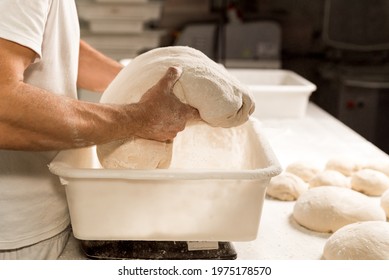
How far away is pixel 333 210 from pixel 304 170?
0.29m

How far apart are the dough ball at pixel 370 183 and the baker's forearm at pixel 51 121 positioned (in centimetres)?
68

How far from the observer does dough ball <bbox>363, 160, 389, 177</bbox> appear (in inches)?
54.2

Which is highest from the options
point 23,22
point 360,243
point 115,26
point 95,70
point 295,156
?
point 23,22

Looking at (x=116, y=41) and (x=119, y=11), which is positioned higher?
(x=119, y=11)

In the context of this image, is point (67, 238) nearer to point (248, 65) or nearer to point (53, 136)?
point (53, 136)

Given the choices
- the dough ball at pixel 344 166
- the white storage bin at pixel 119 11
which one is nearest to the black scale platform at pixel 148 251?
the dough ball at pixel 344 166

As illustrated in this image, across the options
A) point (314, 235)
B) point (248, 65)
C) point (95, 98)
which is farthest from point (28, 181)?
point (248, 65)

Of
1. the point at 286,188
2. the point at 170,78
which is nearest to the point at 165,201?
the point at 170,78

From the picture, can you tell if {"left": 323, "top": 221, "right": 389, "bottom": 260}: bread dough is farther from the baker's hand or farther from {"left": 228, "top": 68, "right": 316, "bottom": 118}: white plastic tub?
{"left": 228, "top": 68, "right": 316, "bottom": 118}: white plastic tub

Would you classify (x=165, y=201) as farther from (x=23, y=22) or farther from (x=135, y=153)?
(x=23, y=22)

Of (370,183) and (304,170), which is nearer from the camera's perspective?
(370,183)

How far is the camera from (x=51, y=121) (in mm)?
791

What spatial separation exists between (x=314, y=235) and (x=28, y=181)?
583mm

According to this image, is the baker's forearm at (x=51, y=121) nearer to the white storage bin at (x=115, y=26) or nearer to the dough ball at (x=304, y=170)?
the dough ball at (x=304, y=170)
